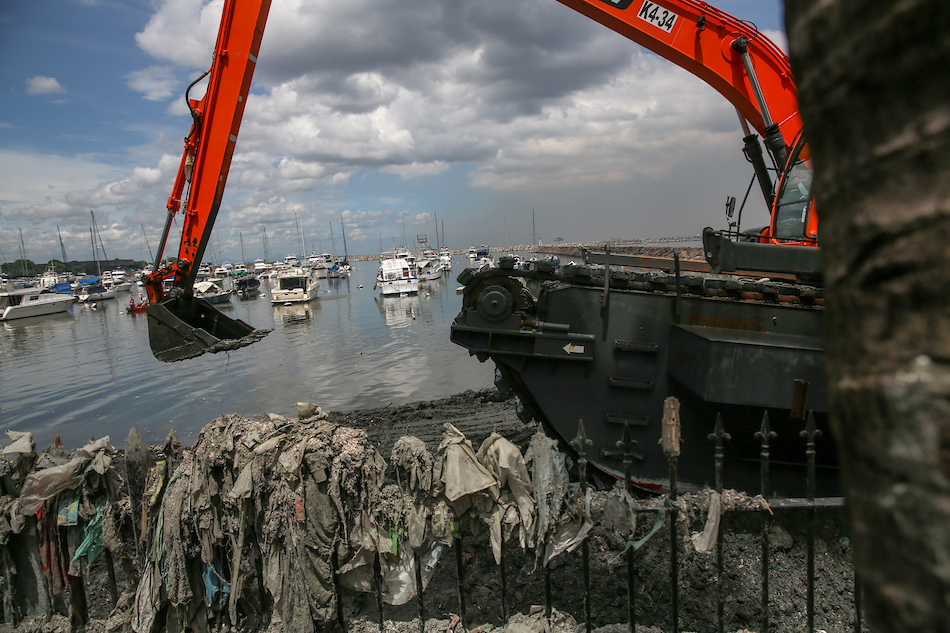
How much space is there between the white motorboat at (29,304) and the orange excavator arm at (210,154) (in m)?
50.5

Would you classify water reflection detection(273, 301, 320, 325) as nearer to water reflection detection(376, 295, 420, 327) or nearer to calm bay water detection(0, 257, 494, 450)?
calm bay water detection(0, 257, 494, 450)

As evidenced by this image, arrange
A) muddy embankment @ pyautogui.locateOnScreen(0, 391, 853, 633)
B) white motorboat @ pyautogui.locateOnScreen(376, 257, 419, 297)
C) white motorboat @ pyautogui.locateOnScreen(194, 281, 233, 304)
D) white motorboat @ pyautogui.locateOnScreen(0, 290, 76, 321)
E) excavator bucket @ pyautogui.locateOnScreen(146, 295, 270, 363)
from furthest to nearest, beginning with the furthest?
1. white motorboat @ pyautogui.locateOnScreen(194, 281, 233, 304)
2. white motorboat @ pyautogui.locateOnScreen(376, 257, 419, 297)
3. white motorboat @ pyautogui.locateOnScreen(0, 290, 76, 321)
4. excavator bucket @ pyautogui.locateOnScreen(146, 295, 270, 363)
5. muddy embankment @ pyautogui.locateOnScreen(0, 391, 853, 633)

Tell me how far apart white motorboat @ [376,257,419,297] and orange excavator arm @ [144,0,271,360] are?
38398mm

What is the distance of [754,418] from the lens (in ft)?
16.1

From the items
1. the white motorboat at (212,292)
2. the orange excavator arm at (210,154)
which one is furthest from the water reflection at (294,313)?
the orange excavator arm at (210,154)

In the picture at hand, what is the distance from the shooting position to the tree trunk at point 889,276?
682 millimetres

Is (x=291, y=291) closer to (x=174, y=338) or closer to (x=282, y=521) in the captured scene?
(x=174, y=338)

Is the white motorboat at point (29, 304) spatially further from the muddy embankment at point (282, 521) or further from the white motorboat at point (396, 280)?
the muddy embankment at point (282, 521)

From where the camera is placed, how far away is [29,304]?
150 ft

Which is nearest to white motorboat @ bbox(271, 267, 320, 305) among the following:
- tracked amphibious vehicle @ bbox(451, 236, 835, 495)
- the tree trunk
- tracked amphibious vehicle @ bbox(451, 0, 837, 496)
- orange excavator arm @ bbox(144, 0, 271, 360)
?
orange excavator arm @ bbox(144, 0, 271, 360)

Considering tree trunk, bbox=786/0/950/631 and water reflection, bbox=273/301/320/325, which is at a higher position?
tree trunk, bbox=786/0/950/631

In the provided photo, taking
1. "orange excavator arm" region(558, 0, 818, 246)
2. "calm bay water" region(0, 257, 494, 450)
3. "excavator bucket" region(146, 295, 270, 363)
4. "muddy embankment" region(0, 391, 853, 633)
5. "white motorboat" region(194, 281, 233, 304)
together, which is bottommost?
"calm bay water" region(0, 257, 494, 450)

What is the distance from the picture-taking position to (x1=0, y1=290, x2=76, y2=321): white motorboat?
44.7 metres

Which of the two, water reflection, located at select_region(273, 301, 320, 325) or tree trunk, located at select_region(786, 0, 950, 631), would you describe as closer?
tree trunk, located at select_region(786, 0, 950, 631)
